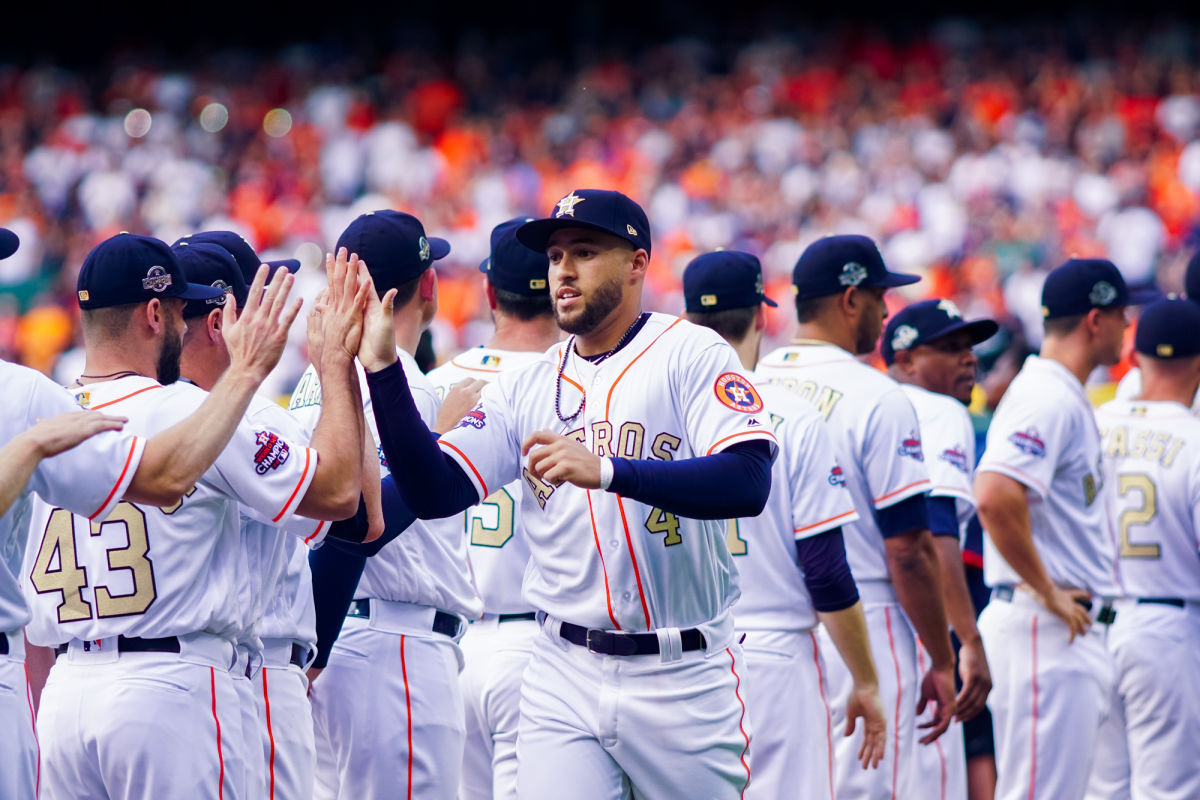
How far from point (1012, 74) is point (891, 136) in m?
2.23

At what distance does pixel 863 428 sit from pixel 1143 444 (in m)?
1.70

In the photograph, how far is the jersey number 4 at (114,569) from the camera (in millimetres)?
3531

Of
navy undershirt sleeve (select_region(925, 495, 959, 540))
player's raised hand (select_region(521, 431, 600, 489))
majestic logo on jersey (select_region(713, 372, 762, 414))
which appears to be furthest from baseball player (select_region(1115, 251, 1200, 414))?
player's raised hand (select_region(521, 431, 600, 489))

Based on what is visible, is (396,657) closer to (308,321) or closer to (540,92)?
(308,321)

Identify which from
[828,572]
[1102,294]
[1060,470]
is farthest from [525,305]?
[1102,294]

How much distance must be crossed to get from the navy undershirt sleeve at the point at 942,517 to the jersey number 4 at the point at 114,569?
3299 millimetres

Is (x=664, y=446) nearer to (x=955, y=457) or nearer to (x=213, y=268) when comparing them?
(x=213, y=268)

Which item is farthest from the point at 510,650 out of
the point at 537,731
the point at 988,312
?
the point at 988,312

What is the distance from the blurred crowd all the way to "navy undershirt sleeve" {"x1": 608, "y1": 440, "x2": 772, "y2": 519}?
10946 mm

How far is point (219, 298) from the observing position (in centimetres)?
394

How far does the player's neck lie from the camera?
5039 millimetres

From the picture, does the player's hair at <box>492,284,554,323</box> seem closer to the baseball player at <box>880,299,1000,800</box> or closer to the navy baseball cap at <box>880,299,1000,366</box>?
the baseball player at <box>880,299,1000,800</box>

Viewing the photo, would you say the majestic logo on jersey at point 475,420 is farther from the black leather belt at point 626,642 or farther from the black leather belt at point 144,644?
the black leather belt at point 144,644

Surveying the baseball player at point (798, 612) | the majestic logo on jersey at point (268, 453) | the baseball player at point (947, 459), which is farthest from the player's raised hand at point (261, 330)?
the baseball player at point (947, 459)
